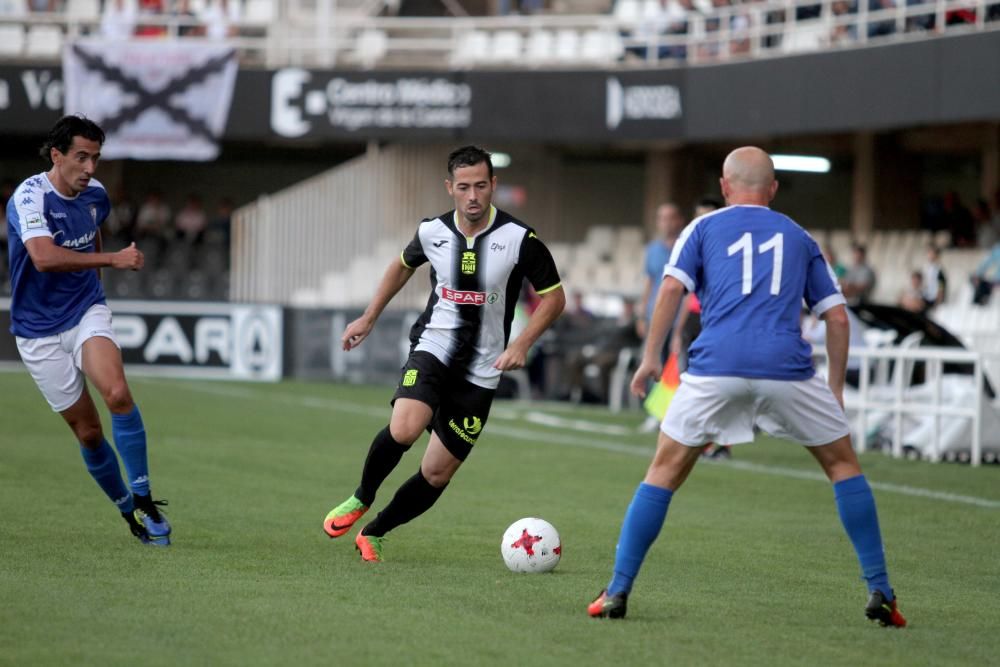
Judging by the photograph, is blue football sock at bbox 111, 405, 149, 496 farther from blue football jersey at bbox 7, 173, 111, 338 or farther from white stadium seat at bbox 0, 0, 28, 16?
white stadium seat at bbox 0, 0, 28, 16

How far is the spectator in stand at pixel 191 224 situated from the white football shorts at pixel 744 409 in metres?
25.1

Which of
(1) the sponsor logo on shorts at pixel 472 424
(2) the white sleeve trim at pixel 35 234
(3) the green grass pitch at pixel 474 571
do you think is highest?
(2) the white sleeve trim at pixel 35 234

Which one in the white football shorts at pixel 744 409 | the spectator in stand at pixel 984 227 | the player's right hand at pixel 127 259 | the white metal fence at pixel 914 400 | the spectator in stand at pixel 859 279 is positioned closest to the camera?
the white football shorts at pixel 744 409

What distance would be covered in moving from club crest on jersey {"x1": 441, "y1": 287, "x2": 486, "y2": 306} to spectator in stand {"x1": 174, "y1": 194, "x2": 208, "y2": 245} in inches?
914

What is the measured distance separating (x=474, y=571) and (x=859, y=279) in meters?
16.3

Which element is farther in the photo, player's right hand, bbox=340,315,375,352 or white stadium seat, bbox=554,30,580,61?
white stadium seat, bbox=554,30,580,61

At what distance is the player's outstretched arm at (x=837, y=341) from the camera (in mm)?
6746

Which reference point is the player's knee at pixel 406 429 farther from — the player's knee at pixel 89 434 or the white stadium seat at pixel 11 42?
the white stadium seat at pixel 11 42

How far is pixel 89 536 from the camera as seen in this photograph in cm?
884

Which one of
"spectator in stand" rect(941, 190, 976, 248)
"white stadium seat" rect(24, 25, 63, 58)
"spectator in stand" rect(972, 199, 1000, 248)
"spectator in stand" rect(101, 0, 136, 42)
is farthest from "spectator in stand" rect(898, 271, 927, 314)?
"white stadium seat" rect(24, 25, 63, 58)

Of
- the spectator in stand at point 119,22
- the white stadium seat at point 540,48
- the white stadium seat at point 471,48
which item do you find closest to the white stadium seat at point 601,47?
the white stadium seat at point 540,48

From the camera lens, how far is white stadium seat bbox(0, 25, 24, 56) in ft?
99.1

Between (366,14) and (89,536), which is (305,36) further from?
(89,536)

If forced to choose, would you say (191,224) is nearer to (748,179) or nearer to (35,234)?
(35,234)
